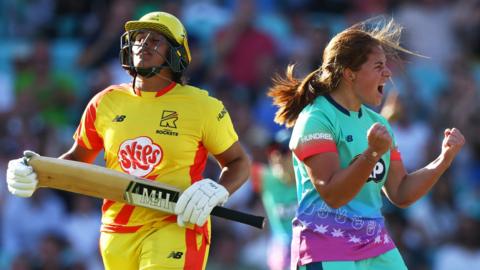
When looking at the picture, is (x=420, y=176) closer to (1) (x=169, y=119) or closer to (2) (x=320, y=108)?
(2) (x=320, y=108)

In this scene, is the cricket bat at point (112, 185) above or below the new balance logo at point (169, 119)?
below

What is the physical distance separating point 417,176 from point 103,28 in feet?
23.2

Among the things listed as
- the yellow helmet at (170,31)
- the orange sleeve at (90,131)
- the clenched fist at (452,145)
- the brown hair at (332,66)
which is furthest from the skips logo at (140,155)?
the clenched fist at (452,145)

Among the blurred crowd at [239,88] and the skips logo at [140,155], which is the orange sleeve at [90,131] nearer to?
the skips logo at [140,155]

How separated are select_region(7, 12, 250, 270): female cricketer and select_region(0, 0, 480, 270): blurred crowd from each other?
12.6 ft

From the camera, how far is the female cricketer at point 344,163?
5.83 meters

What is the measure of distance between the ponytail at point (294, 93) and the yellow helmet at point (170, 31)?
54 cm

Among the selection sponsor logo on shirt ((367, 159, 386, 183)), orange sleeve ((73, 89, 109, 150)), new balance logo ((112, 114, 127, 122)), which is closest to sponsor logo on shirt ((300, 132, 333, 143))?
sponsor logo on shirt ((367, 159, 386, 183))

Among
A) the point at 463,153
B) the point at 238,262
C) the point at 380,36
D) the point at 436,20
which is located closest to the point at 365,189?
the point at 380,36

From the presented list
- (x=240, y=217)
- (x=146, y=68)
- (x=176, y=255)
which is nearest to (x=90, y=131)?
(x=146, y=68)

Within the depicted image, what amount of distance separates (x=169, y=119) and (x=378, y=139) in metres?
1.30

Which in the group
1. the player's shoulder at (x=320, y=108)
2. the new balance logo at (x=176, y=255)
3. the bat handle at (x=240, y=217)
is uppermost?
the player's shoulder at (x=320, y=108)

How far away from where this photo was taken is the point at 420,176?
6.13 m

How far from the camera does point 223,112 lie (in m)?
6.34
